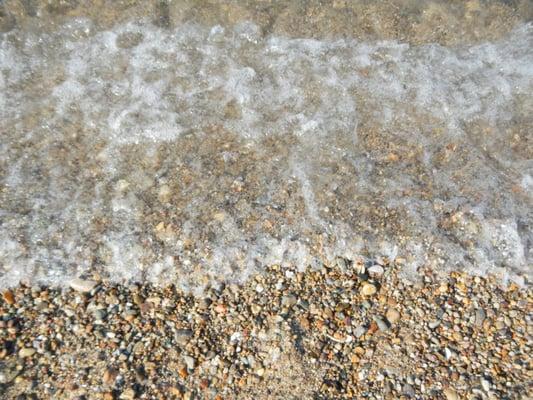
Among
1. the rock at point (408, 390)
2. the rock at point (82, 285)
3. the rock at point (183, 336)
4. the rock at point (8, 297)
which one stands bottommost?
the rock at point (8, 297)

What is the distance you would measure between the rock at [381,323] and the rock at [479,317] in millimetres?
637

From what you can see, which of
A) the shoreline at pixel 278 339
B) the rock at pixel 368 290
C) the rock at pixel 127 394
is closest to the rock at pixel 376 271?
the shoreline at pixel 278 339

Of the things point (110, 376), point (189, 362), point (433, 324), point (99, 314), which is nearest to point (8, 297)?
point (99, 314)

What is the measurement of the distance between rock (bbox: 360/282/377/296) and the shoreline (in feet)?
0.09

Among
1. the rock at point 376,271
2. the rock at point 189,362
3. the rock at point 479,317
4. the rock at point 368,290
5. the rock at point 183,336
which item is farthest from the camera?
the rock at point 376,271

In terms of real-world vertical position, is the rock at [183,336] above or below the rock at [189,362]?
above

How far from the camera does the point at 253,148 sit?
4.86 meters

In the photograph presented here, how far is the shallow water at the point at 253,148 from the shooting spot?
160 inches

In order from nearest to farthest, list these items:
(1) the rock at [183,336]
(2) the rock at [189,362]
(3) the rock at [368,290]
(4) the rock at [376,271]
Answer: (2) the rock at [189,362]
(1) the rock at [183,336]
(3) the rock at [368,290]
(4) the rock at [376,271]

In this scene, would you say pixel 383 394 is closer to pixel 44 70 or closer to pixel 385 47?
pixel 385 47

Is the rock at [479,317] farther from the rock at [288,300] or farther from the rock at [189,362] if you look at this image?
the rock at [189,362]

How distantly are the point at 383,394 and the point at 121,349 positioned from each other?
5.75 ft

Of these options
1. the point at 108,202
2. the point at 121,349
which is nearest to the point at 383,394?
the point at 121,349

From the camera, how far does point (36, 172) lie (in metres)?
4.62
